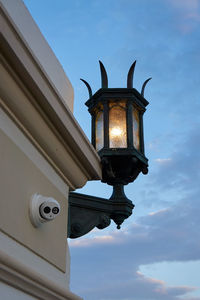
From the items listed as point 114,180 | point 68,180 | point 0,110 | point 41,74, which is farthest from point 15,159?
point 114,180

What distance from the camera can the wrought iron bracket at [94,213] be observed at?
4.51 m

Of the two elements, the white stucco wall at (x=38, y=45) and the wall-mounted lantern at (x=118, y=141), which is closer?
the white stucco wall at (x=38, y=45)

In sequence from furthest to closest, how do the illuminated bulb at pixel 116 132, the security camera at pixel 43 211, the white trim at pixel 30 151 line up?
1. the illuminated bulb at pixel 116 132
2. the security camera at pixel 43 211
3. the white trim at pixel 30 151

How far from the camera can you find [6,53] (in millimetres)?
3041

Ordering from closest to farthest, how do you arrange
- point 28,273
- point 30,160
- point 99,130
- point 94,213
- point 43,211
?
point 28,273 → point 43,211 → point 30,160 → point 94,213 → point 99,130

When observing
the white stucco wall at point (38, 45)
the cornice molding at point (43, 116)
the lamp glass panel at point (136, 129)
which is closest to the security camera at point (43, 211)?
the cornice molding at point (43, 116)

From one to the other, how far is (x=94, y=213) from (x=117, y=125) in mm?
825

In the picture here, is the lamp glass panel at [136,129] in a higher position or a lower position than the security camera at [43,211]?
higher

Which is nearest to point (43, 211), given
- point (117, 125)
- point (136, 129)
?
point (117, 125)

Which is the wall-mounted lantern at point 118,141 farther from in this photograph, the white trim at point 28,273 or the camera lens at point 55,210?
the camera lens at point 55,210

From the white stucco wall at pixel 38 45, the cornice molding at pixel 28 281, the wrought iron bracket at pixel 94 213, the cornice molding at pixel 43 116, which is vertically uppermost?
the white stucco wall at pixel 38 45

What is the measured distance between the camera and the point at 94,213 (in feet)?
14.9

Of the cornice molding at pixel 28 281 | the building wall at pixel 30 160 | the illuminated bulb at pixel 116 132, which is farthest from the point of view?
the illuminated bulb at pixel 116 132

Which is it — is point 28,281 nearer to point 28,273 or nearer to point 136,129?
point 28,273
